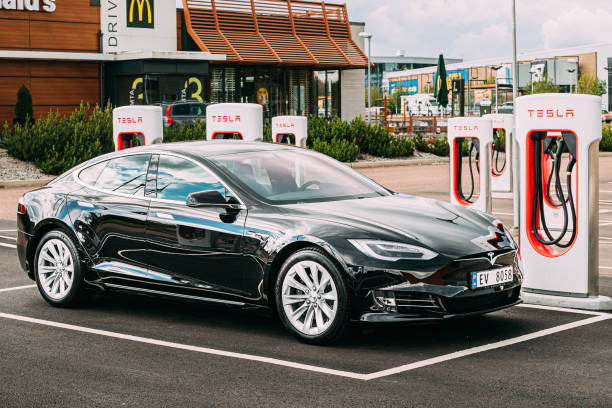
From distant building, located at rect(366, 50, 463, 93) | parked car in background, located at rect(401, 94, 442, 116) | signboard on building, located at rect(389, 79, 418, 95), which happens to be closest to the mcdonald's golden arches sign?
parked car in background, located at rect(401, 94, 442, 116)

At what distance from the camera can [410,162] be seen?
2930 centimetres

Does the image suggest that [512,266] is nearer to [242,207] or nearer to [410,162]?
[242,207]

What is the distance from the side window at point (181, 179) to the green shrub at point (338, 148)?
19490 millimetres

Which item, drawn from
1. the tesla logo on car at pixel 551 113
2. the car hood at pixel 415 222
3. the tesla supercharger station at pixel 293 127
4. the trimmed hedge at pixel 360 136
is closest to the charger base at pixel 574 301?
the car hood at pixel 415 222

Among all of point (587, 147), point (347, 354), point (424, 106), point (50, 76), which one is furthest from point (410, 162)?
point (424, 106)

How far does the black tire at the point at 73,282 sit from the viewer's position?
7984 mm

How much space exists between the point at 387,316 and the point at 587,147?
2622mm

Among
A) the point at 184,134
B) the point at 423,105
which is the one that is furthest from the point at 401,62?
the point at 184,134

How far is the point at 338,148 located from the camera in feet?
91.3

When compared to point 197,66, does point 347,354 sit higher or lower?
lower

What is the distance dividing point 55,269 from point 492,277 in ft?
12.5

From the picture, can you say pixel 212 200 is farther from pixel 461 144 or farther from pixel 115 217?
pixel 461 144

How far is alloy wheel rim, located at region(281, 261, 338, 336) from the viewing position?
6445mm

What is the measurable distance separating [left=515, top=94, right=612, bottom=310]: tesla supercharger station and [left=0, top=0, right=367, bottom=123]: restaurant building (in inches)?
1084
